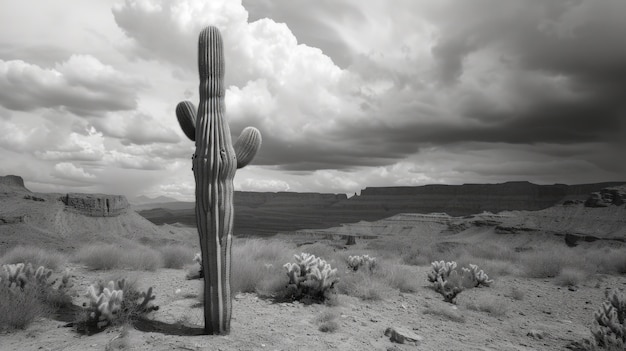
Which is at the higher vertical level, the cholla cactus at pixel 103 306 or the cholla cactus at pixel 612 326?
the cholla cactus at pixel 103 306

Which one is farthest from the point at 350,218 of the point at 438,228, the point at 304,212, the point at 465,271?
the point at 465,271

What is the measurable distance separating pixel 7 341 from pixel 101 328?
1.08 meters

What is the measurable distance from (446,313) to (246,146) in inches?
190

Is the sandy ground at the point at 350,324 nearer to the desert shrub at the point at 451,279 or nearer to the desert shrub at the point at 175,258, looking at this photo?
the desert shrub at the point at 451,279

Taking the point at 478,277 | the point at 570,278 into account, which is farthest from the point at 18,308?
the point at 570,278

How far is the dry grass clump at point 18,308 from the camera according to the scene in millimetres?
5309

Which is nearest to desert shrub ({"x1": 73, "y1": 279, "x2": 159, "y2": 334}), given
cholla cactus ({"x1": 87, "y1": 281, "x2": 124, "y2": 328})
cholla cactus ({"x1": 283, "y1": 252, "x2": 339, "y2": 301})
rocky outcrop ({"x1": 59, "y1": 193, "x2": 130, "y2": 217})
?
cholla cactus ({"x1": 87, "y1": 281, "x2": 124, "y2": 328})

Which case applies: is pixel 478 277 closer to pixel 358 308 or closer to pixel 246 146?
pixel 358 308

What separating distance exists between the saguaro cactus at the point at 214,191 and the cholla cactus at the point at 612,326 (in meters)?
5.47

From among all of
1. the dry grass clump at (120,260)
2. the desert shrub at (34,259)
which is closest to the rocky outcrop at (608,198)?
the dry grass clump at (120,260)

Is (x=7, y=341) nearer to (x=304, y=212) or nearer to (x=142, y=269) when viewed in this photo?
(x=142, y=269)

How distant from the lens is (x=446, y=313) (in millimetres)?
7254

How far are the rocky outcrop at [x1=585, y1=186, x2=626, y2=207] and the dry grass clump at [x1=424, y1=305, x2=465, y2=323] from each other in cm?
5089

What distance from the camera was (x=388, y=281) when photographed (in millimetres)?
9312
